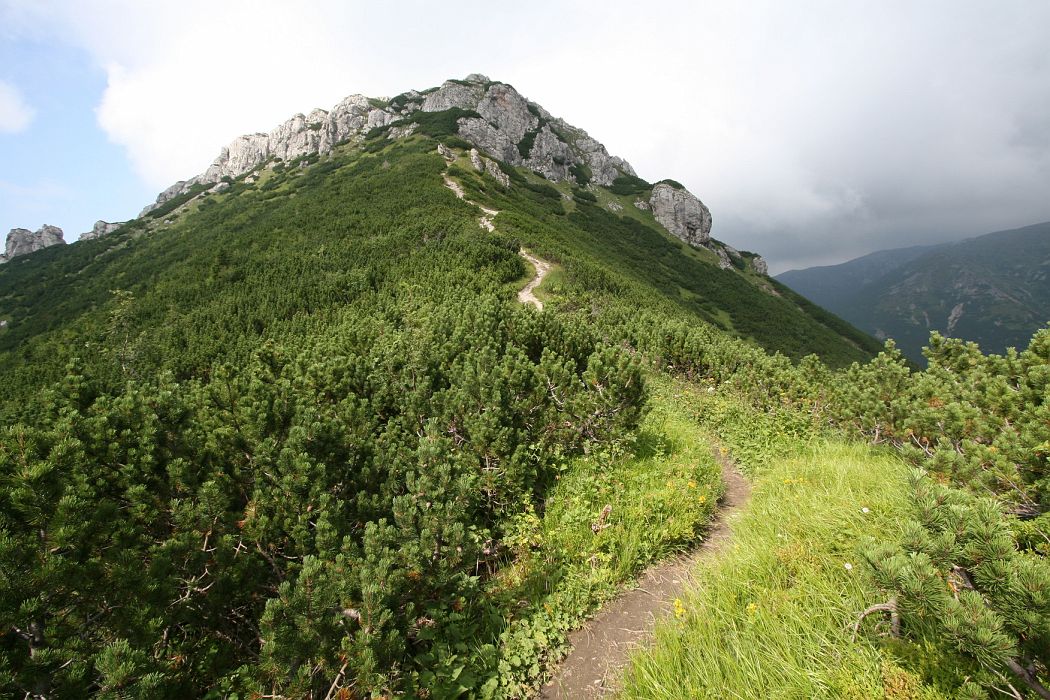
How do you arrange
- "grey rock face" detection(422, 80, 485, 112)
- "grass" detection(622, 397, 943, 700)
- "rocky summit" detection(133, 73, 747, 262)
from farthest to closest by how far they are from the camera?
"grey rock face" detection(422, 80, 485, 112)
"rocky summit" detection(133, 73, 747, 262)
"grass" detection(622, 397, 943, 700)

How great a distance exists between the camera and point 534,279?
26.7 metres

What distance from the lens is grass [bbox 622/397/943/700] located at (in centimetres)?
249

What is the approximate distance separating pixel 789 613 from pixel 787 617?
0.03 m

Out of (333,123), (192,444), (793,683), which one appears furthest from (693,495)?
(333,123)

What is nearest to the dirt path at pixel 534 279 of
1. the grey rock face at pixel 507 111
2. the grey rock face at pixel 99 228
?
the grey rock face at pixel 507 111

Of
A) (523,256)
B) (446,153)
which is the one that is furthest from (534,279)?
(446,153)

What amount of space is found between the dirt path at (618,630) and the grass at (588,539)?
0.12 metres

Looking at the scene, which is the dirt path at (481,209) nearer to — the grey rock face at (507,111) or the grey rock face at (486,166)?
the grey rock face at (486,166)

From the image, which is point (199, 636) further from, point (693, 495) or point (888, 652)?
point (693, 495)

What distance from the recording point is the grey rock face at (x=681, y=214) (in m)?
94.6

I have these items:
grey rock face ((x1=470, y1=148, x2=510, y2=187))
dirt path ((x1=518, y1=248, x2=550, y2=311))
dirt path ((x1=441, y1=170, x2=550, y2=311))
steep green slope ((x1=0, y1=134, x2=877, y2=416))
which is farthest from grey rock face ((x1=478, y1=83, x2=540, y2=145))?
dirt path ((x1=518, y1=248, x2=550, y2=311))

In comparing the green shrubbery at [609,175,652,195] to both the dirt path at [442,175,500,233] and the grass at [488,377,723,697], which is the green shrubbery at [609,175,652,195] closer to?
the dirt path at [442,175,500,233]

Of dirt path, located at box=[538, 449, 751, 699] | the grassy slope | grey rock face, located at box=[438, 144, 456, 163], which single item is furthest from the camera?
grey rock face, located at box=[438, 144, 456, 163]

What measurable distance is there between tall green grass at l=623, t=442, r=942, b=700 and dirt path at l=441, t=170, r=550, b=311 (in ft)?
35.0
